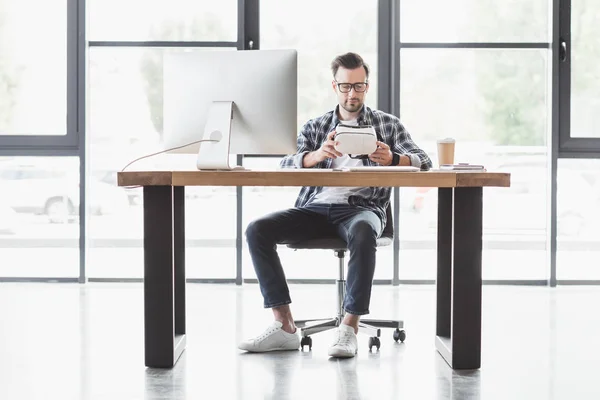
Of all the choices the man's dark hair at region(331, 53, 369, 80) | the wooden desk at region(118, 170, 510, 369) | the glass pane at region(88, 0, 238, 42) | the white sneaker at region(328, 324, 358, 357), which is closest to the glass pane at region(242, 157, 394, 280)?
the glass pane at region(88, 0, 238, 42)

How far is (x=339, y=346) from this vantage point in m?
2.94

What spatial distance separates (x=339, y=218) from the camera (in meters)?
3.19

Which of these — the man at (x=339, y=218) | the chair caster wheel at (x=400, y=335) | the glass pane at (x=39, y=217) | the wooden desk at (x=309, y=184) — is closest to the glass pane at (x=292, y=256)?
the glass pane at (x=39, y=217)

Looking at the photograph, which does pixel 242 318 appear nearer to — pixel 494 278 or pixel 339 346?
pixel 339 346

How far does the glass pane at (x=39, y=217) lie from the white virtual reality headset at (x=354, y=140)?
252 centimetres

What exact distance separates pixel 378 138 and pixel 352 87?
0.87ft

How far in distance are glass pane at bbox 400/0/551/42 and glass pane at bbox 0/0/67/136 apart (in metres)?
2.11

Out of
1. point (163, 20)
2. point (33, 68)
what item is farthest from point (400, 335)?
point (33, 68)

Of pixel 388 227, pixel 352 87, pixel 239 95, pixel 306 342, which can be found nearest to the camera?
pixel 239 95

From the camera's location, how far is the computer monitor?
2867 mm

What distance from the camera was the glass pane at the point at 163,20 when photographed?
478 cm

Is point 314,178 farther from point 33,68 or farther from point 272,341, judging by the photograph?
A: point 33,68

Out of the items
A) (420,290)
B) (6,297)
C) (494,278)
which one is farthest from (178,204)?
(494,278)

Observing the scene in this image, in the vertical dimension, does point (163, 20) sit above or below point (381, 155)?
above
